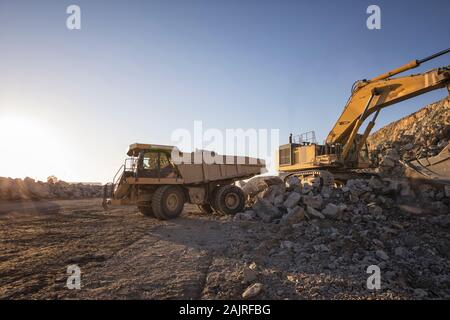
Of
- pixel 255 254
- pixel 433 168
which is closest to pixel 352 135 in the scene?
pixel 433 168

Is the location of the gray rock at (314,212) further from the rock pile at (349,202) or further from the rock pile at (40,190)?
the rock pile at (40,190)

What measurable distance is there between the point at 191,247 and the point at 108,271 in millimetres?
1746

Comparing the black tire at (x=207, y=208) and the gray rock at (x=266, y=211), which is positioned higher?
the gray rock at (x=266, y=211)

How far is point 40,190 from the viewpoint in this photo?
67.3 feet

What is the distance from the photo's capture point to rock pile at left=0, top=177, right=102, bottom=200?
1821cm

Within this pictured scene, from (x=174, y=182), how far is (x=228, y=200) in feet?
7.07

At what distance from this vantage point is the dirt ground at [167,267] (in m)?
3.45

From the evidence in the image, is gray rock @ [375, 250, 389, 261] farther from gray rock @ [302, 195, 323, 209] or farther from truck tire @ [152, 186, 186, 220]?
truck tire @ [152, 186, 186, 220]

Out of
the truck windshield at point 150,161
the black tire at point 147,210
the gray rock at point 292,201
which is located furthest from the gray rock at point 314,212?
the black tire at point 147,210

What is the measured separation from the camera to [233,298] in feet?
10.9

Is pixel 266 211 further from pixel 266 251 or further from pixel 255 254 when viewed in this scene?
pixel 255 254

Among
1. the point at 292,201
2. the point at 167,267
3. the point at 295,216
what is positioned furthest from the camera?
the point at 292,201

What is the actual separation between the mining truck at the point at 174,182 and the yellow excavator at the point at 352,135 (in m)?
3.06
